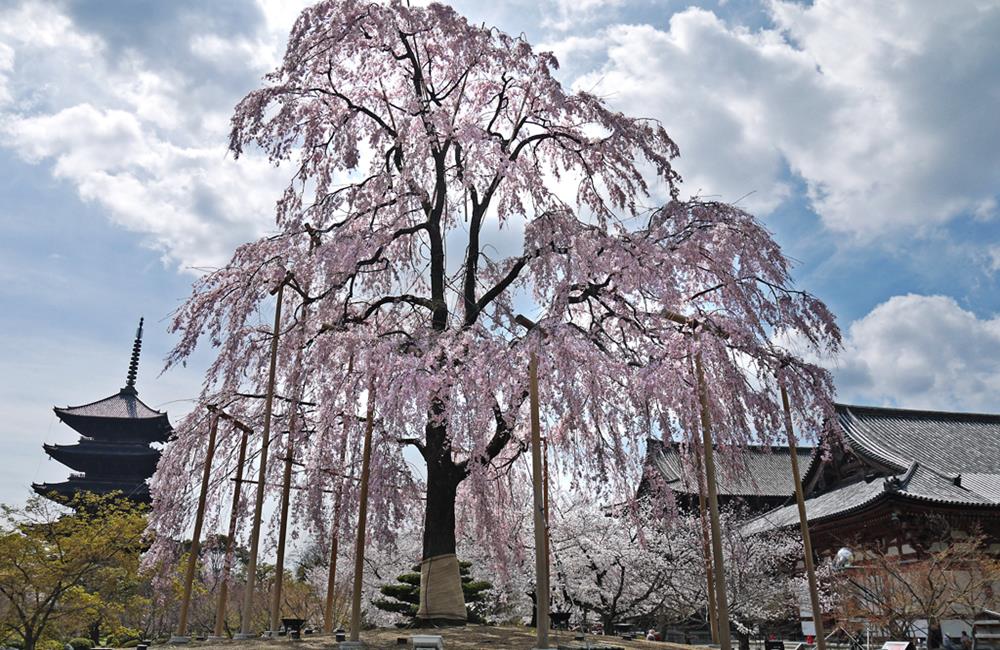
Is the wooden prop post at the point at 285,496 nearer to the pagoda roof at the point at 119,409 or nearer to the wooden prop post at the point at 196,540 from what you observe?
the wooden prop post at the point at 196,540

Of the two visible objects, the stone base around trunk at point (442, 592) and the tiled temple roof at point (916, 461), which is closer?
the stone base around trunk at point (442, 592)

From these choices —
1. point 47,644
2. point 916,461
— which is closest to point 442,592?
point 47,644

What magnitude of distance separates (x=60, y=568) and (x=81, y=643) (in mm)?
11875

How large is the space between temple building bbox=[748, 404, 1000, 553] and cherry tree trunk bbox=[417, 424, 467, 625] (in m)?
8.70

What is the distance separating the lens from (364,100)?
15.1 metres

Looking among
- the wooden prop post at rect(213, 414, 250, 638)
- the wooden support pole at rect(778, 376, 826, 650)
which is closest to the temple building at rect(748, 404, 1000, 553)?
the wooden support pole at rect(778, 376, 826, 650)

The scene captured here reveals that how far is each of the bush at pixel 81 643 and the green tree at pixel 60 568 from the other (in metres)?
6.98

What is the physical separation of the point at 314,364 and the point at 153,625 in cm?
2334

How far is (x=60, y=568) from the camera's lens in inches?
698

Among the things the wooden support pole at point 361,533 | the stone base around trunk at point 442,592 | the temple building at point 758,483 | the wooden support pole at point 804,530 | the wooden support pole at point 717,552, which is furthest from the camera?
the temple building at point 758,483

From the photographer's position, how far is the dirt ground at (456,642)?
10289 mm

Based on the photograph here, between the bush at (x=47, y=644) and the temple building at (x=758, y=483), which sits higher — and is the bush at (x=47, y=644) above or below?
below

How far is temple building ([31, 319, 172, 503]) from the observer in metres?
38.8

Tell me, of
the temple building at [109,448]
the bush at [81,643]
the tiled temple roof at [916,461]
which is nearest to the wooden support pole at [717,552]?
the tiled temple roof at [916,461]
